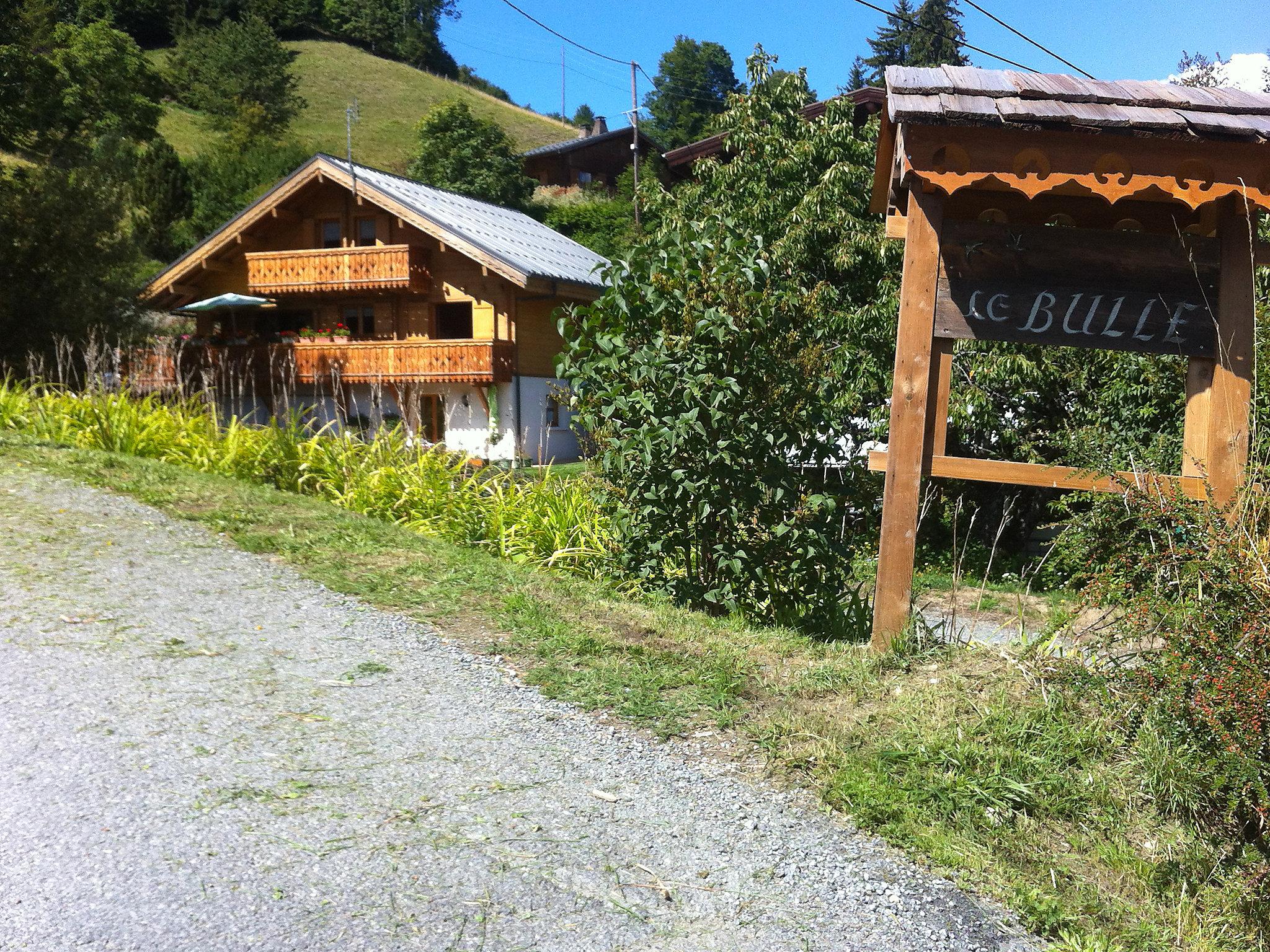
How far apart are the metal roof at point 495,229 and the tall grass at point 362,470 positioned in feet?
37.5

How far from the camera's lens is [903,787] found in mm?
3523

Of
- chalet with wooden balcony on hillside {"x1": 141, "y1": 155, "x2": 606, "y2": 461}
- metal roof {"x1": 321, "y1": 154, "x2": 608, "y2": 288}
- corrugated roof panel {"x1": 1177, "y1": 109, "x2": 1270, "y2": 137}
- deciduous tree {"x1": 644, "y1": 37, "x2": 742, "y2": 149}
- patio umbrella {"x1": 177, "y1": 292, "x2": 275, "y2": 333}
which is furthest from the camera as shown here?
deciduous tree {"x1": 644, "y1": 37, "x2": 742, "y2": 149}

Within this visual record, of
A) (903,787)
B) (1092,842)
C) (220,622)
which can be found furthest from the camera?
(220,622)

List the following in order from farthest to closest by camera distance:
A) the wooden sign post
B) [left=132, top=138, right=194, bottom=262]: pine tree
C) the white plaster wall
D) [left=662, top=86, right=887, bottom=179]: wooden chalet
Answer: [left=132, top=138, right=194, bottom=262]: pine tree → the white plaster wall → [left=662, top=86, right=887, bottom=179]: wooden chalet → the wooden sign post

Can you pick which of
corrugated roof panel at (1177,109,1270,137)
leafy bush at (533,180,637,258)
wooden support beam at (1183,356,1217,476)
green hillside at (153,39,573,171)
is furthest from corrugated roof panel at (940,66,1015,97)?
green hillside at (153,39,573,171)

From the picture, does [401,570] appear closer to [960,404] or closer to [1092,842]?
[1092,842]

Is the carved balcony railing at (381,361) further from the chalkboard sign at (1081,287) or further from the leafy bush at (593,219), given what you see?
the chalkboard sign at (1081,287)

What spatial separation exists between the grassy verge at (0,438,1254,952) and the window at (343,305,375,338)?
2077cm

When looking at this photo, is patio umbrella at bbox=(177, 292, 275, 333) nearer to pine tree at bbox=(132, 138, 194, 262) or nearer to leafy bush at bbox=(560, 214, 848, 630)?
pine tree at bbox=(132, 138, 194, 262)

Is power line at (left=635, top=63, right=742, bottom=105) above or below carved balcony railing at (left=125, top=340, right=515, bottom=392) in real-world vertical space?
above

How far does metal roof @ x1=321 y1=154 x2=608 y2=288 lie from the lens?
74.0 feet

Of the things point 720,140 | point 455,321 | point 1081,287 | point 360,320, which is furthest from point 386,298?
point 1081,287

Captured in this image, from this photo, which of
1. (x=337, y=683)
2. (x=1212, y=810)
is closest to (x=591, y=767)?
(x=337, y=683)

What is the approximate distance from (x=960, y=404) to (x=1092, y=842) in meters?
8.84
